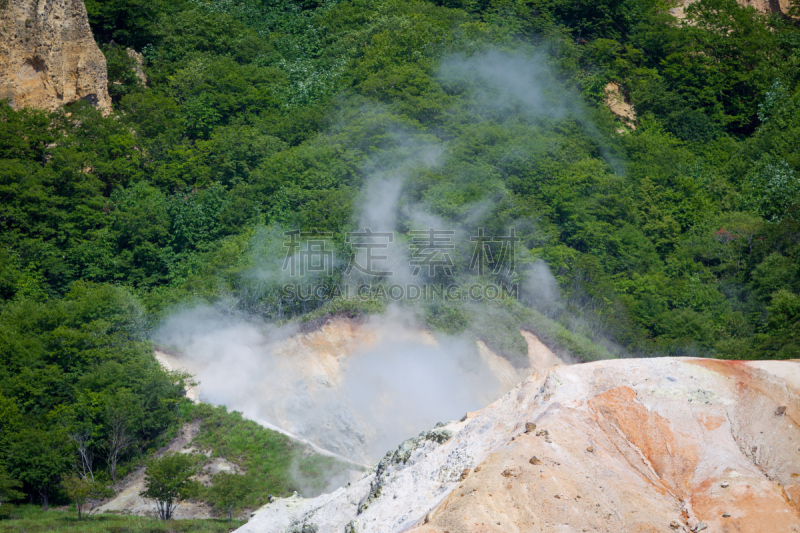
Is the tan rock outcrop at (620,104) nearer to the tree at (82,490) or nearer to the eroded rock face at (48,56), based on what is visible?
the eroded rock face at (48,56)

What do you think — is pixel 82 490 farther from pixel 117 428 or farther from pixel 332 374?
pixel 332 374

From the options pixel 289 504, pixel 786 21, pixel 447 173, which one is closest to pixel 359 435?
pixel 289 504

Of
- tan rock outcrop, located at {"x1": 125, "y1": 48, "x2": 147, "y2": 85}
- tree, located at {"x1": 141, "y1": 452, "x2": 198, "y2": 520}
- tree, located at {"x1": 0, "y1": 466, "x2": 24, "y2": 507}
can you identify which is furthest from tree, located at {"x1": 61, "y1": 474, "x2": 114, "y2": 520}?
tan rock outcrop, located at {"x1": 125, "y1": 48, "x2": 147, "y2": 85}

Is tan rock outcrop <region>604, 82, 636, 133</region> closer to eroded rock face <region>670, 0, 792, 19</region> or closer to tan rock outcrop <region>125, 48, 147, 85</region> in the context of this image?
eroded rock face <region>670, 0, 792, 19</region>

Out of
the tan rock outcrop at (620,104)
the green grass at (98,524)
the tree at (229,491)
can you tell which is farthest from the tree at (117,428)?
the tan rock outcrop at (620,104)

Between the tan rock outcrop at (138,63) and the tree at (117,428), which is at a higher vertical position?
the tan rock outcrop at (138,63)

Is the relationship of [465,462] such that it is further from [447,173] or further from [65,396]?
[447,173]

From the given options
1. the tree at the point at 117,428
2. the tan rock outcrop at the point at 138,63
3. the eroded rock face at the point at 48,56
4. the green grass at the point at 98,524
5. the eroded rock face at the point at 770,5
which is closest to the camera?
the green grass at the point at 98,524
